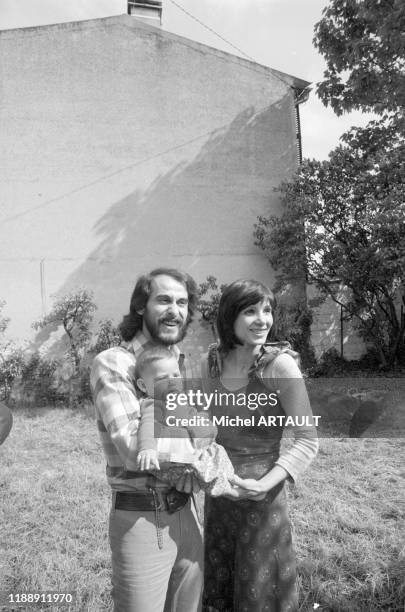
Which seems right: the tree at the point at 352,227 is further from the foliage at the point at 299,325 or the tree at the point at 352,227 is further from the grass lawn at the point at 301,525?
the grass lawn at the point at 301,525

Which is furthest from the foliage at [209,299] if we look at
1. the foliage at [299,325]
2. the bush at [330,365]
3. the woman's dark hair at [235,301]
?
the woman's dark hair at [235,301]

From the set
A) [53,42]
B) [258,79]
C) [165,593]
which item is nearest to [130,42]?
[53,42]

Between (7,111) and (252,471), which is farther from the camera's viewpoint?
(7,111)

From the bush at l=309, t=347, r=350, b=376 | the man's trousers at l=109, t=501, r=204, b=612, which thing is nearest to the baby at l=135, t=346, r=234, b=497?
the man's trousers at l=109, t=501, r=204, b=612

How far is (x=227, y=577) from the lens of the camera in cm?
194

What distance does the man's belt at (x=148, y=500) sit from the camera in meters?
1.62

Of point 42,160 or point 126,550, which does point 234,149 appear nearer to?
point 42,160

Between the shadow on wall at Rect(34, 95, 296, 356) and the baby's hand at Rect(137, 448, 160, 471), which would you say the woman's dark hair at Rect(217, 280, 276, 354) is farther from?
the shadow on wall at Rect(34, 95, 296, 356)

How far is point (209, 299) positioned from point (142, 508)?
691 cm

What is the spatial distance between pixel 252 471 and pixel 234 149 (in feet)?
26.5

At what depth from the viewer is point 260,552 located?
1.83 metres

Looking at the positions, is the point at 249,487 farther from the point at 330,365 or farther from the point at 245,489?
the point at 330,365

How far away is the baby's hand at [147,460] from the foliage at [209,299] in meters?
6.45

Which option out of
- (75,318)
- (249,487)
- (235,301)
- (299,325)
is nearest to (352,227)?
(299,325)
